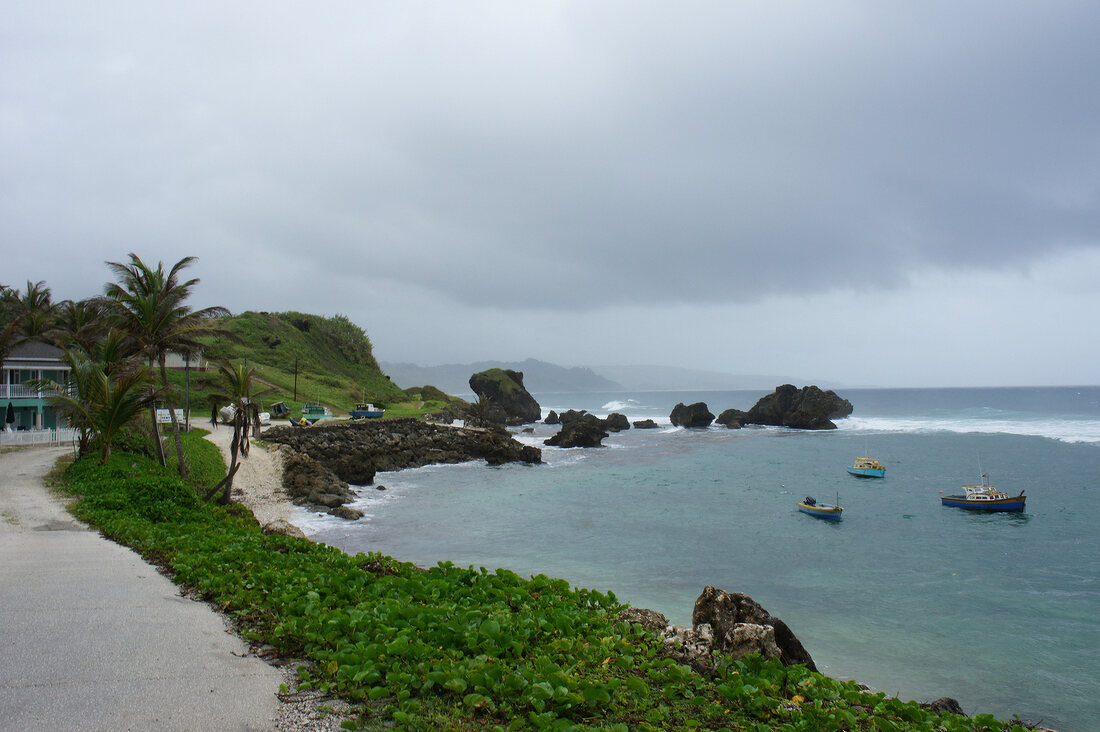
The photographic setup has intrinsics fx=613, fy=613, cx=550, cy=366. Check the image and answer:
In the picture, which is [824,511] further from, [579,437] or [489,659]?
[579,437]

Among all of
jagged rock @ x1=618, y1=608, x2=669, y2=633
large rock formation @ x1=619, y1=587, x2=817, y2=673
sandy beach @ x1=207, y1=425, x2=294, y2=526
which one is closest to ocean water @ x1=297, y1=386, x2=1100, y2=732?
sandy beach @ x1=207, y1=425, x2=294, y2=526

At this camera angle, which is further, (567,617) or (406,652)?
(567,617)

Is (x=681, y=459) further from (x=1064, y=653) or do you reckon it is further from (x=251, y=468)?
(x=1064, y=653)

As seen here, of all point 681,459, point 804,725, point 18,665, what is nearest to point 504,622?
point 804,725

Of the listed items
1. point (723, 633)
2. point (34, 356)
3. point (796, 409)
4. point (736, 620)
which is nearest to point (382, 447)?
point (34, 356)

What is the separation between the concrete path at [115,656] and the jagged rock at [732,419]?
293ft

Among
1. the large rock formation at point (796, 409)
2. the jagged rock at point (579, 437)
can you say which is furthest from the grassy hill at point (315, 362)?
the large rock formation at point (796, 409)

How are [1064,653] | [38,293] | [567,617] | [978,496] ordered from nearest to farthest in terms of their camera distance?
[567,617], [1064,653], [978,496], [38,293]

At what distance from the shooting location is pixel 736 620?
10.4m

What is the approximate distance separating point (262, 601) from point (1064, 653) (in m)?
17.7

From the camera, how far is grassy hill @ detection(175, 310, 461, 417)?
75.4 m

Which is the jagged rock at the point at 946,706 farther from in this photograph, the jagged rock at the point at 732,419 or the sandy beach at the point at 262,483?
the jagged rock at the point at 732,419

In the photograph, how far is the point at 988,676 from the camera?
1319 centimetres

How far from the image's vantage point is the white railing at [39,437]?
93.0 ft
